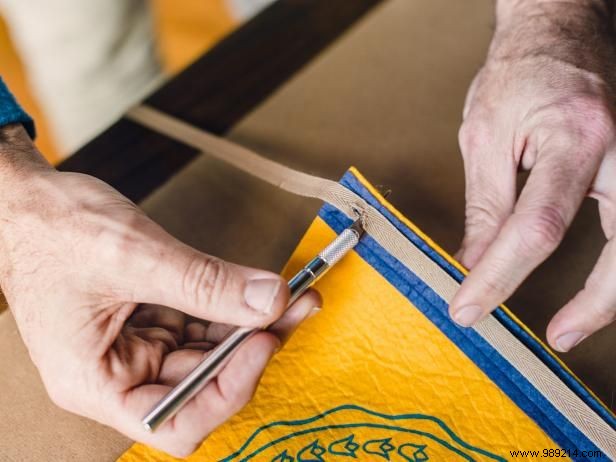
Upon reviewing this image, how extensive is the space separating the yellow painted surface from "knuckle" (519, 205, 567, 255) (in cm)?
114

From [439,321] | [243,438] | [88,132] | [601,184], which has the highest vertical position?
[601,184]

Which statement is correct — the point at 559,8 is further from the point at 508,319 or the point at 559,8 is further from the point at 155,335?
the point at 155,335

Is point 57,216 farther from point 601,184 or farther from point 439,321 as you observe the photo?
point 601,184

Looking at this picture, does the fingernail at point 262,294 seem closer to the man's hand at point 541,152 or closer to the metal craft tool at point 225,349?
the metal craft tool at point 225,349

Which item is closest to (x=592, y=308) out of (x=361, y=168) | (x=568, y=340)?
(x=568, y=340)

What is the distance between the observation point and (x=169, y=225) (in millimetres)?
528

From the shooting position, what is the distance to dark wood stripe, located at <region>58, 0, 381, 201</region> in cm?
56

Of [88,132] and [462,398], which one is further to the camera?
[88,132]

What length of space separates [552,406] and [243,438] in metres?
0.20

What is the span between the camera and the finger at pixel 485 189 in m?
0.44

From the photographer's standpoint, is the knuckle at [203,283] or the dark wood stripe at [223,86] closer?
the knuckle at [203,283]

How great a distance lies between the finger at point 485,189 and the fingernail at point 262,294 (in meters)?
0.16

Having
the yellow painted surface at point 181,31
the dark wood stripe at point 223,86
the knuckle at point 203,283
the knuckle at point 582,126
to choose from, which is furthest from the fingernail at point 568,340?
the yellow painted surface at point 181,31

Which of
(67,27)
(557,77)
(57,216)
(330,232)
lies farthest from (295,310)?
(67,27)
